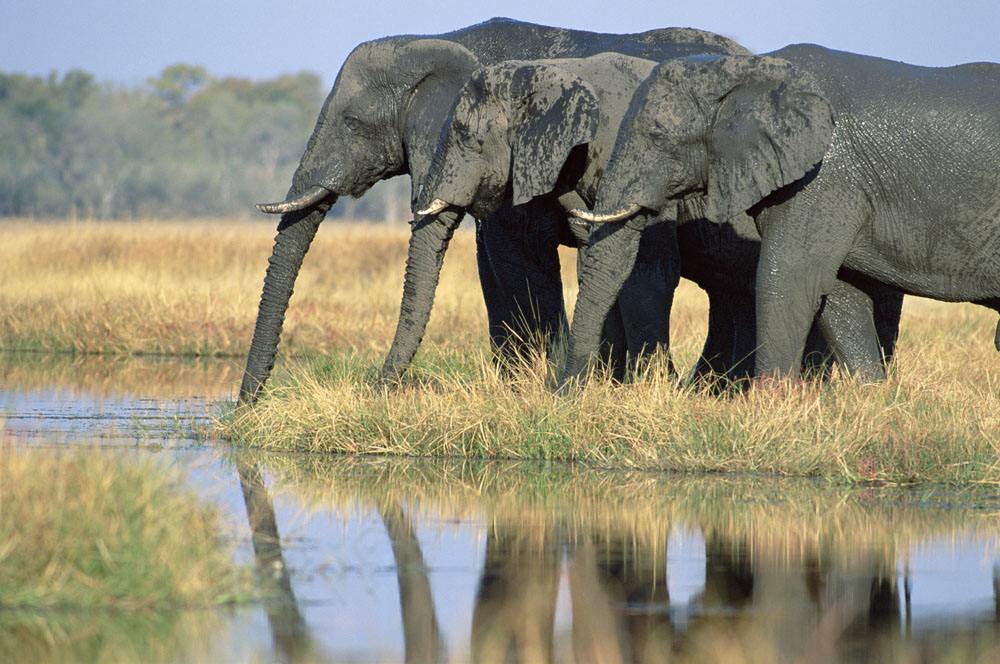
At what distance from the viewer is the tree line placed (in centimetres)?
6962

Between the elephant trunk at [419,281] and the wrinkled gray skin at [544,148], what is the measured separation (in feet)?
0.58

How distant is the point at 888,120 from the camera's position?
40.5 ft

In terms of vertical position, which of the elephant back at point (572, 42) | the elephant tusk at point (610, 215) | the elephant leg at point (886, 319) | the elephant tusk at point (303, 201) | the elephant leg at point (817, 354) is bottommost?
the elephant leg at point (817, 354)

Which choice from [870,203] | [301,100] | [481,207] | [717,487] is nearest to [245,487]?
[717,487]

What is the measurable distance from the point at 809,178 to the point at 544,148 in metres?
1.68

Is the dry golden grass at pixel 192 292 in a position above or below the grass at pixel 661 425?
below

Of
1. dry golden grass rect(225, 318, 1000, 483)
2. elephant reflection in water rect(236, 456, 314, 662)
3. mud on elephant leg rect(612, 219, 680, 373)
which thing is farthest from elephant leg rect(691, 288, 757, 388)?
elephant reflection in water rect(236, 456, 314, 662)

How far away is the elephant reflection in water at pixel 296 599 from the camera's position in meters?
7.02

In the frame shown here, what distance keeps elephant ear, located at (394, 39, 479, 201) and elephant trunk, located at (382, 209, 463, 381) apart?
2.13ft

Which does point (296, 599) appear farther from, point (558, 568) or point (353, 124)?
point (353, 124)

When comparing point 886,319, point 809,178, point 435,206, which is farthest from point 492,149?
point 886,319

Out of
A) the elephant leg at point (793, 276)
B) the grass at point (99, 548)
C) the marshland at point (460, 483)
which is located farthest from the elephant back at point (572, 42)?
the grass at point (99, 548)

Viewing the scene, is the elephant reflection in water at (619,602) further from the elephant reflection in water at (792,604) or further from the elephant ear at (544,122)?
the elephant ear at (544,122)

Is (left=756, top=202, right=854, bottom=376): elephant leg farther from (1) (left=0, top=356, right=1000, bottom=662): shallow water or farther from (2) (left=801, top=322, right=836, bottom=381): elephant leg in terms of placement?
(2) (left=801, top=322, right=836, bottom=381): elephant leg
